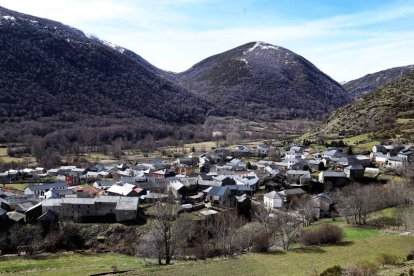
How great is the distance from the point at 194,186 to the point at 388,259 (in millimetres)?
37474

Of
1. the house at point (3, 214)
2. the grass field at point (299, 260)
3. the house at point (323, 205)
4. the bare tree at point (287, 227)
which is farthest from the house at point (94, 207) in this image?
the house at point (323, 205)

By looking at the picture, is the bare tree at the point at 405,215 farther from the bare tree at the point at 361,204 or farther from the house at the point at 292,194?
the house at the point at 292,194

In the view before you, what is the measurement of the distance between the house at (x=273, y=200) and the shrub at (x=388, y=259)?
77.0 ft

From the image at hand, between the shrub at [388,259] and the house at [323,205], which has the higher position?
the shrub at [388,259]

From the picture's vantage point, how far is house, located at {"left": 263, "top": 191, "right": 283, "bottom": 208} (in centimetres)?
5241

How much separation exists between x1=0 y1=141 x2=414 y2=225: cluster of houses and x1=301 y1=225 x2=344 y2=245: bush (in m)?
11.9

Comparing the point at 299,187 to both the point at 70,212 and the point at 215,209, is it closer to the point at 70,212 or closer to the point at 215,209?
the point at 215,209

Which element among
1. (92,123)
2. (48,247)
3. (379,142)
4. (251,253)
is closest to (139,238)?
(48,247)

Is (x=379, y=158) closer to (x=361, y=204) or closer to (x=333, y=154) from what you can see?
(x=333, y=154)

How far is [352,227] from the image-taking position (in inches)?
1694

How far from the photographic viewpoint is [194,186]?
206 ft

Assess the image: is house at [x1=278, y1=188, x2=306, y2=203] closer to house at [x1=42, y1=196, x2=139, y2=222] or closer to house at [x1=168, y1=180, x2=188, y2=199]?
house at [x1=168, y1=180, x2=188, y2=199]

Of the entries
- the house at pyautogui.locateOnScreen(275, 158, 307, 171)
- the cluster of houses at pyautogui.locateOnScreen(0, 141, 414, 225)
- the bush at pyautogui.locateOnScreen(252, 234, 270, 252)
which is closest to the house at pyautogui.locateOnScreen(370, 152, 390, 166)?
the cluster of houses at pyautogui.locateOnScreen(0, 141, 414, 225)

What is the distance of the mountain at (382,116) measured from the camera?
98.4 m
